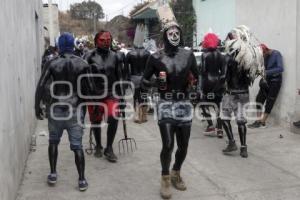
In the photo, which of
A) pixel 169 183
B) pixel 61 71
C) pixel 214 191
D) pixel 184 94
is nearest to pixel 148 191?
pixel 169 183

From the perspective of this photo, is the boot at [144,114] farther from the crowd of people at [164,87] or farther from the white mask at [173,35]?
the white mask at [173,35]

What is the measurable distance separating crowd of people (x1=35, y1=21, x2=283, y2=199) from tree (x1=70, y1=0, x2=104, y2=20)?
2432 inches

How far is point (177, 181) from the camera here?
5.75 m

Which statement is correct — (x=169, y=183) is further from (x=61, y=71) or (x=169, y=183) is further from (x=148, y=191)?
(x=61, y=71)

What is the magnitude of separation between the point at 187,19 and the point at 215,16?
4.74m

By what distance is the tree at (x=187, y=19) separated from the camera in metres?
24.0

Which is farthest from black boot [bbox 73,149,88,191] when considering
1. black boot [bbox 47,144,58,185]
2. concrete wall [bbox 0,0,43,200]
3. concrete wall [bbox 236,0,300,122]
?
concrete wall [bbox 236,0,300,122]

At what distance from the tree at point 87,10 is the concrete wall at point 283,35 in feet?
A: 200

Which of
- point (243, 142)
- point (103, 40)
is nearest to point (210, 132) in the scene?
point (243, 142)

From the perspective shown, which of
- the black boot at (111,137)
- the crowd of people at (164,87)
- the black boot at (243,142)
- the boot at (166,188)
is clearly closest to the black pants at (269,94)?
the crowd of people at (164,87)

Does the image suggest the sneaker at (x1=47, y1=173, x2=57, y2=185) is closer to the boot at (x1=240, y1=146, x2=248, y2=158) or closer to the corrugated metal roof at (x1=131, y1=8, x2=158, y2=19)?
the boot at (x1=240, y1=146, x2=248, y2=158)

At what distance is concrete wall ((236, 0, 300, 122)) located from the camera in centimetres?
888

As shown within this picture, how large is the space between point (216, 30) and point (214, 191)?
47.2 ft

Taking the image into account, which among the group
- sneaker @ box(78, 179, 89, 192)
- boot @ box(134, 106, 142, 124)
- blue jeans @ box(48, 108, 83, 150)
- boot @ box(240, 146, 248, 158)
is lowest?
sneaker @ box(78, 179, 89, 192)
